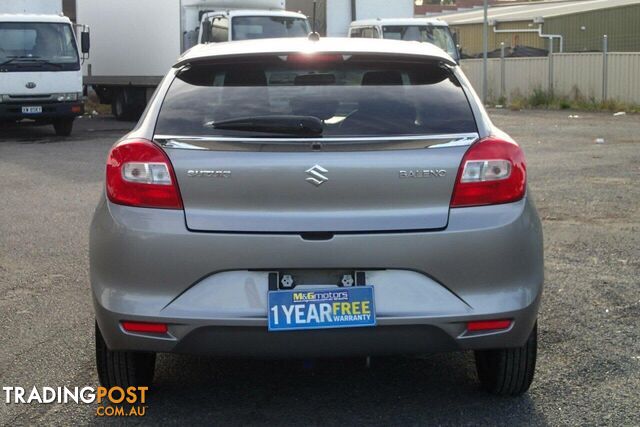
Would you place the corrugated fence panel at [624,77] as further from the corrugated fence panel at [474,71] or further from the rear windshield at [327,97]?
the rear windshield at [327,97]

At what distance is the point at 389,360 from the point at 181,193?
1.77 meters

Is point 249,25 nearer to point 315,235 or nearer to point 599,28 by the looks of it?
point 315,235

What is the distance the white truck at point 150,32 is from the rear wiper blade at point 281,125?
17622mm

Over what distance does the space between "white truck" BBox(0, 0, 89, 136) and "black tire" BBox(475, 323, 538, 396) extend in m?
18.4

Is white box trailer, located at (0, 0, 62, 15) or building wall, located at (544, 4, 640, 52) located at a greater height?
white box trailer, located at (0, 0, 62, 15)

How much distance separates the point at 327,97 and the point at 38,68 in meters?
18.4

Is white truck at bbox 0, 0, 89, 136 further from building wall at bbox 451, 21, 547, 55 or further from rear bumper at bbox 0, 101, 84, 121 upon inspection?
building wall at bbox 451, 21, 547, 55

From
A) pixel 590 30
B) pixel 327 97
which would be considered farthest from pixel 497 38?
pixel 327 97

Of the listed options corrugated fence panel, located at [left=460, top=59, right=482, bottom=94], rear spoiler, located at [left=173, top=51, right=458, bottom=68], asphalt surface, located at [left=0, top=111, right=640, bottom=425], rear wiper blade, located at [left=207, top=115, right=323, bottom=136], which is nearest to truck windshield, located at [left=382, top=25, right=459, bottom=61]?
corrugated fence panel, located at [left=460, top=59, right=482, bottom=94]

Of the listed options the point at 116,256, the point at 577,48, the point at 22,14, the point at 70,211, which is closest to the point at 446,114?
the point at 116,256

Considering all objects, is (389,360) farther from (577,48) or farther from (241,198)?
(577,48)

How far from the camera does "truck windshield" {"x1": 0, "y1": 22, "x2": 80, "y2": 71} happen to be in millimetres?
22156

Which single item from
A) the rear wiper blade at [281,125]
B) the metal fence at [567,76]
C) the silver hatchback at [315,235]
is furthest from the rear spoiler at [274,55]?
the metal fence at [567,76]

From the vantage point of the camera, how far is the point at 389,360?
5895mm
